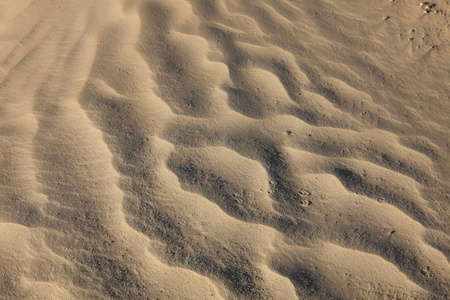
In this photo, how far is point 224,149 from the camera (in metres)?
2.39

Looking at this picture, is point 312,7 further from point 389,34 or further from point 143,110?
point 143,110

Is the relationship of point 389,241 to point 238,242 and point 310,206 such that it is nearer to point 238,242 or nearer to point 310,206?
point 310,206

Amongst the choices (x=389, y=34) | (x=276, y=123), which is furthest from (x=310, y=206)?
(x=389, y=34)

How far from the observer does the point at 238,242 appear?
207cm

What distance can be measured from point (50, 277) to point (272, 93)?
1.65 metres

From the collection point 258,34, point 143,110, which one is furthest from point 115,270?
point 258,34

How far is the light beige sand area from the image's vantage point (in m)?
2.01

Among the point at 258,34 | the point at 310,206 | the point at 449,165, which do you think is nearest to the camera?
the point at 310,206

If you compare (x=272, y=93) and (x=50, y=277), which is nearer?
(x=50, y=277)

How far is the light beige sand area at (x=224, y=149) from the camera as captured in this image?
201 cm

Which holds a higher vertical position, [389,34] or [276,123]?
[389,34]

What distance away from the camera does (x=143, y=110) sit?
2551mm

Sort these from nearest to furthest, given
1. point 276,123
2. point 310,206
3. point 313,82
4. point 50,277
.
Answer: point 50,277, point 310,206, point 276,123, point 313,82

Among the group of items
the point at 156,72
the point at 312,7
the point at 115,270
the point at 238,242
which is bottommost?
the point at 115,270
